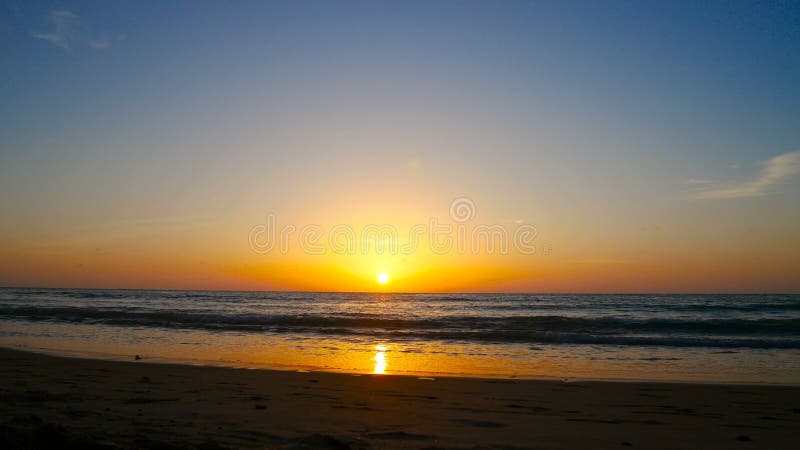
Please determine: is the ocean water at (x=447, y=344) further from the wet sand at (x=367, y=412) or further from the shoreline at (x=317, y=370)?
the wet sand at (x=367, y=412)

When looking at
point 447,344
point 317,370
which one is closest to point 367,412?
point 317,370

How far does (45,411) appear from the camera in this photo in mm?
6996

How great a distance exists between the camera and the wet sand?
5934mm

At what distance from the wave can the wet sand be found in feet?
37.2

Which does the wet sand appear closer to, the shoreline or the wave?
the shoreline

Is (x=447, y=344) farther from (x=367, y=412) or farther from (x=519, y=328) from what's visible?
(x=367, y=412)

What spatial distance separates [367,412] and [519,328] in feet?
67.8

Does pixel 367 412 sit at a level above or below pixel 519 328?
above

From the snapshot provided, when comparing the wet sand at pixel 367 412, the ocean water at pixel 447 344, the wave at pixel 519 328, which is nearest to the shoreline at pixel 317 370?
the ocean water at pixel 447 344

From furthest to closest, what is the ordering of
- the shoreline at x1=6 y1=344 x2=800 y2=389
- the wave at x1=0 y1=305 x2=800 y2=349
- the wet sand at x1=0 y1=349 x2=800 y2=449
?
the wave at x1=0 y1=305 x2=800 y2=349 → the shoreline at x1=6 y1=344 x2=800 y2=389 → the wet sand at x1=0 y1=349 x2=800 y2=449

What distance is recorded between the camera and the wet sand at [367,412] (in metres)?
5.93

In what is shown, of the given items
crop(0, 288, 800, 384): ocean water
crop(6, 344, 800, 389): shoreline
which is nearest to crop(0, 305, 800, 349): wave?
crop(0, 288, 800, 384): ocean water

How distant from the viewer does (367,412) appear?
315 inches

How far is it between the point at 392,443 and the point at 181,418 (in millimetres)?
2890
